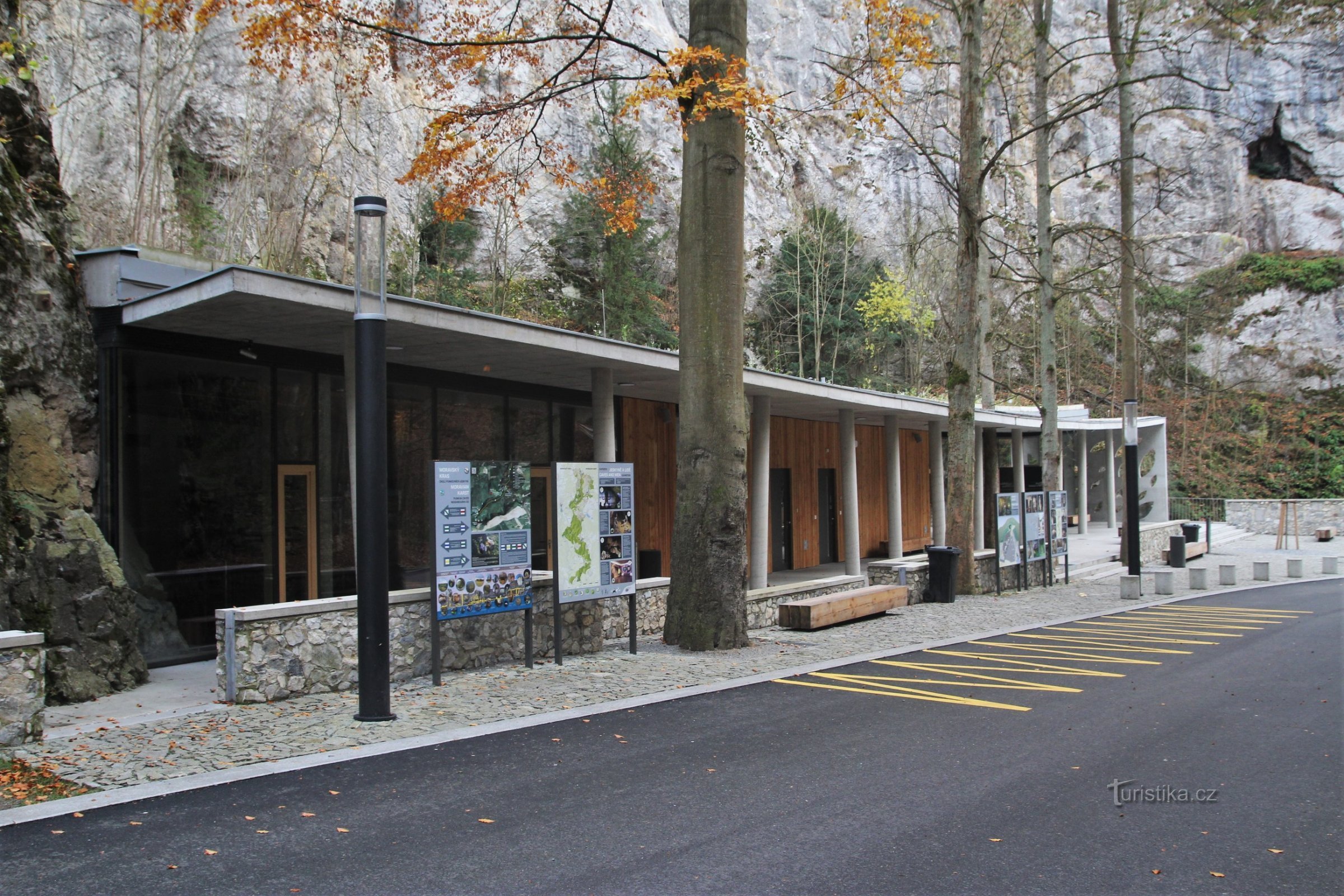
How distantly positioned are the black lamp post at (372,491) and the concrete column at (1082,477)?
28.5 meters

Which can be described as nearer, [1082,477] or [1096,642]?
[1096,642]

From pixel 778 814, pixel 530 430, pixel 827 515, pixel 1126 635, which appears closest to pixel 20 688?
pixel 778 814

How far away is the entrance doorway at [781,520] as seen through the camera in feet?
A: 68.0

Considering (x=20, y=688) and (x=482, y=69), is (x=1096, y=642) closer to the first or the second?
(x=20, y=688)

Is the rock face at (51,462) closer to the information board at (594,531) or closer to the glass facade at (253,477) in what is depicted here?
the glass facade at (253,477)

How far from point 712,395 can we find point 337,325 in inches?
158

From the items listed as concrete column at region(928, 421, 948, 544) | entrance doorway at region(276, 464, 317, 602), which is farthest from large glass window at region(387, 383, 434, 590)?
concrete column at region(928, 421, 948, 544)

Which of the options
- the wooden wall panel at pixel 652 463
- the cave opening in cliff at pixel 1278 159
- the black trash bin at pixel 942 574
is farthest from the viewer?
the cave opening in cliff at pixel 1278 159

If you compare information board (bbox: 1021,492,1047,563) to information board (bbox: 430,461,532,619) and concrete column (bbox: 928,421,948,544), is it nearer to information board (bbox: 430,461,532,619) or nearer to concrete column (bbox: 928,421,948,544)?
concrete column (bbox: 928,421,948,544)

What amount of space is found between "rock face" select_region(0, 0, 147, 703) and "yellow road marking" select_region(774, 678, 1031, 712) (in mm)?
5929

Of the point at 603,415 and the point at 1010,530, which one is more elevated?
the point at 603,415

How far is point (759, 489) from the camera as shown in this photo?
15414mm

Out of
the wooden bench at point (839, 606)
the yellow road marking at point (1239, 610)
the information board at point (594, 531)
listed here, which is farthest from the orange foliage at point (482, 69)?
the yellow road marking at point (1239, 610)

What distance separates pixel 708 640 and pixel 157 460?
6.03 metres
